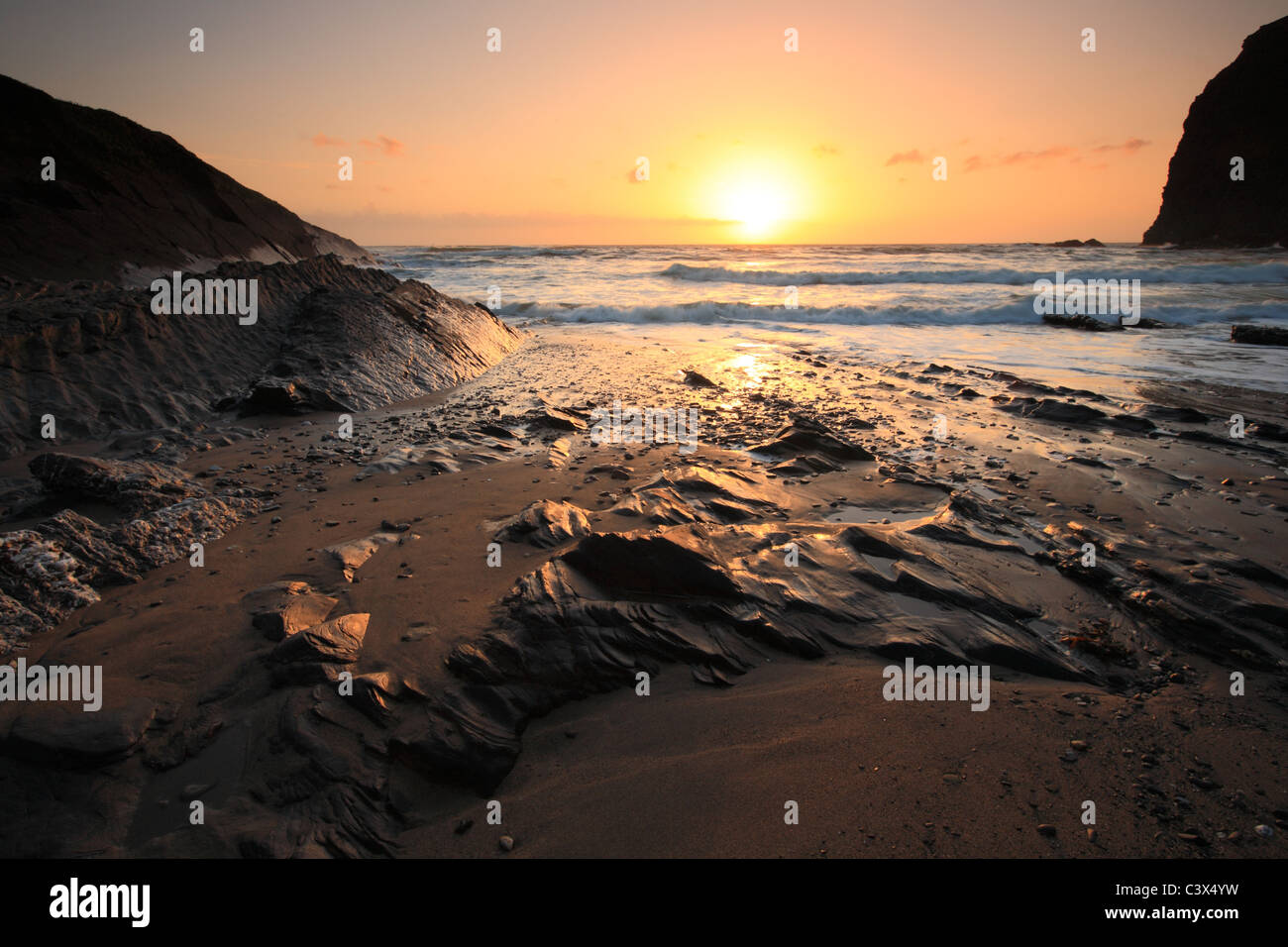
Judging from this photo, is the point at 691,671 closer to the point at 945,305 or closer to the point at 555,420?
the point at 555,420

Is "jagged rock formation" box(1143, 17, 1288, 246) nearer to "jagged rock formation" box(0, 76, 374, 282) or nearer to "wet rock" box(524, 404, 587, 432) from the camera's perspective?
"wet rock" box(524, 404, 587, 432)

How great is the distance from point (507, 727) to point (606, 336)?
45.0 feet

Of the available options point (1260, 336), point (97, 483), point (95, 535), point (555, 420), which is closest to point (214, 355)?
point (97, 483)

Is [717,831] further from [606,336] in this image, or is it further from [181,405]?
[606,336]

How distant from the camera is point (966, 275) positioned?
1188 inches

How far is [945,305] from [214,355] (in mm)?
20919

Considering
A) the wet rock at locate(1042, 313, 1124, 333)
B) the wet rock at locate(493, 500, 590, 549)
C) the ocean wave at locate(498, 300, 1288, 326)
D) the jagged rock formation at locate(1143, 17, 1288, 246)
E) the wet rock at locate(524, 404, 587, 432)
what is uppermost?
the jagged rock formation at locate(1143, 17, 1288, 246)

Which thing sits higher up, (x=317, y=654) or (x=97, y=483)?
(x=97, y=483)

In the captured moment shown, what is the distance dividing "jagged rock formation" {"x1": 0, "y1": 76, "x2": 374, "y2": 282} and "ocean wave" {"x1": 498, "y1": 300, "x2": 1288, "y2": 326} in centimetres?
845

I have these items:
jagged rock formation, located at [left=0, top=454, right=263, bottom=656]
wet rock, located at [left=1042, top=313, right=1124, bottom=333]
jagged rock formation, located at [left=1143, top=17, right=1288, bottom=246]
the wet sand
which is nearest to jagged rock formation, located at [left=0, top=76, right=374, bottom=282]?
the wet sand

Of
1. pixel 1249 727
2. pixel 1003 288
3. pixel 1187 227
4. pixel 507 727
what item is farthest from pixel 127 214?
pixel 1187 227

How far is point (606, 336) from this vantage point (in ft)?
51.0

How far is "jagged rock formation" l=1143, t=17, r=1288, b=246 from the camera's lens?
52062mm

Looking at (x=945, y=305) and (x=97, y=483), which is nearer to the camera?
(x=97, y=483)
